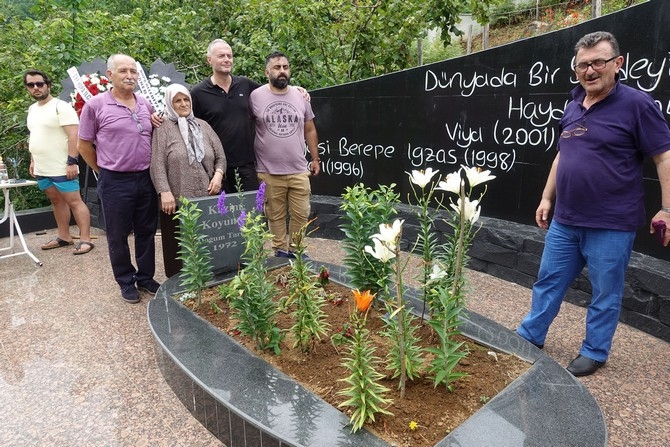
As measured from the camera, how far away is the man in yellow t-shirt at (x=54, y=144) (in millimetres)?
4840

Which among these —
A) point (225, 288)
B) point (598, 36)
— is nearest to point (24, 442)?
point (225, 288)

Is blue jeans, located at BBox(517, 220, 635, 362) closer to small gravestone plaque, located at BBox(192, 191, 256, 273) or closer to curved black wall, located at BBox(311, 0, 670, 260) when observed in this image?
curved black wall, located at BBox(311, 0, 670, 260)

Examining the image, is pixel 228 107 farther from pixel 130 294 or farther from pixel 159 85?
pixel 159 85

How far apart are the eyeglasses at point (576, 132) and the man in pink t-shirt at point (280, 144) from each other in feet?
7.30

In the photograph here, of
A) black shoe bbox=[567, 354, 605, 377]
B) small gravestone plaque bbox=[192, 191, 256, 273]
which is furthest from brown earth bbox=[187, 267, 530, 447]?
small gravestone plaque bbox=[192, 191, 256, 273]

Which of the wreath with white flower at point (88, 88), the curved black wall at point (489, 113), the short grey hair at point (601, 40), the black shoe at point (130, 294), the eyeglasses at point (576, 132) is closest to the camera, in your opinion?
the short grey hair at point (601, 40)

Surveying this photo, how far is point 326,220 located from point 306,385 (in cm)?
341

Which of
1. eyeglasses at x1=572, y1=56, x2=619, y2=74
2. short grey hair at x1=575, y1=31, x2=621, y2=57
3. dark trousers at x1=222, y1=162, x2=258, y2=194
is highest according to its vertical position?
short grey hair at x1=575, y1=31, x2=621, y2=57

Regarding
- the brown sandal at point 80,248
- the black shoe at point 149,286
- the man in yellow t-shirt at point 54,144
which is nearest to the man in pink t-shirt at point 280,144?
the black shoe at point 149,286

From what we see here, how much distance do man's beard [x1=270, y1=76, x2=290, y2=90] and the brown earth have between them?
2.03 meters

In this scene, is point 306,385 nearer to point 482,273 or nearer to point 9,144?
point 482,273

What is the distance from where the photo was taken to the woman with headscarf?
3.54 metres

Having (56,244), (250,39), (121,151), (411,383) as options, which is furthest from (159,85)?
(411,383)

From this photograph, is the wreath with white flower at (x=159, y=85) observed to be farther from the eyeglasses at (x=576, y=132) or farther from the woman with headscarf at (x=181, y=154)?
the eyeglasses at (x=576, y=132)
